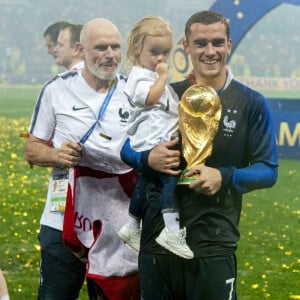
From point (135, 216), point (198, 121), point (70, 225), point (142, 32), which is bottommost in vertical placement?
point (70, 225)

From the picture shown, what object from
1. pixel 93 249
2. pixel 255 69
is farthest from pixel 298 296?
pixel 255 69

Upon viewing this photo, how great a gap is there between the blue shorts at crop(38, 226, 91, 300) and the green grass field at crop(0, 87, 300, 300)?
3.24m

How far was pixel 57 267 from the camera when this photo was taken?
17.6 ft

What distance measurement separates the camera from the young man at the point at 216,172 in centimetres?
409

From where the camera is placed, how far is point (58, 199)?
17.3ft

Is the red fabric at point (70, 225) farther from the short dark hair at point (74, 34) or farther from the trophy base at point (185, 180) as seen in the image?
the short dark hair at point (74, 34)

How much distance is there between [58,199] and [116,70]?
734mm

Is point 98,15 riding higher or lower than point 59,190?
lower

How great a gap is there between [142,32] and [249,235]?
324 inches

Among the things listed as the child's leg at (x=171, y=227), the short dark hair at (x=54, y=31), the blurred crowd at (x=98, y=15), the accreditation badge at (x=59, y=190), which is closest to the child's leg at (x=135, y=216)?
the child's leg at (x=171, y=227)

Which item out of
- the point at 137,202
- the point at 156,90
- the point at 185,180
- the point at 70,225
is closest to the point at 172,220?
the point at 185,180

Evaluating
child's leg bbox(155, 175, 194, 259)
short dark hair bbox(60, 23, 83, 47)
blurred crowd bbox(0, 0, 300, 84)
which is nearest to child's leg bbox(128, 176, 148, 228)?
child's leg bbox(155, 175, 194, 259)

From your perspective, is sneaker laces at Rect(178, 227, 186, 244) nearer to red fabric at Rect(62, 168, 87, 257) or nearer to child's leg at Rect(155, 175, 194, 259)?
child's leg at Rect(155, 175, 194, 259)

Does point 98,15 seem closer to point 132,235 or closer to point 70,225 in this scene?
point 70,225
